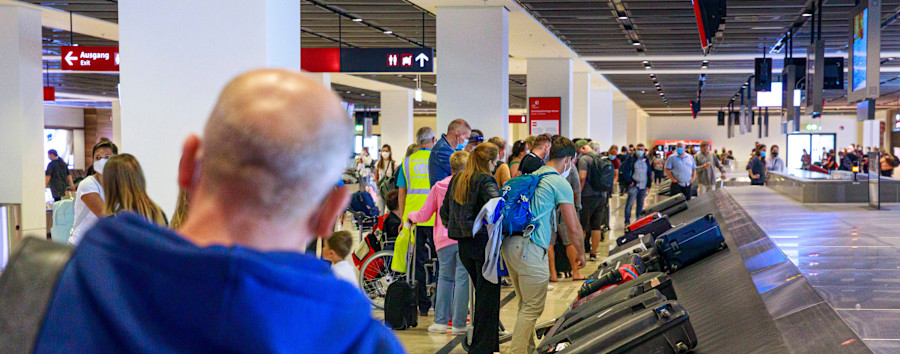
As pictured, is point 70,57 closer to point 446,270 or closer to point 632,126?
point 446,270

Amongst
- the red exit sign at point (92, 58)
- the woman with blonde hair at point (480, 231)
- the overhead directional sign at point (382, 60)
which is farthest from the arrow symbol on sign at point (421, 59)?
the woman with blonde hair at point (480, 231)

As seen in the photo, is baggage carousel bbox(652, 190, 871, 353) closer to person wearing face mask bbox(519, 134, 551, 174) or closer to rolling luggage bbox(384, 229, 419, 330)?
person wearing face mask bbox(519, 134, 551, 174)

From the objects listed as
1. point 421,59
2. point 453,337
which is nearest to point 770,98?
point 421,59

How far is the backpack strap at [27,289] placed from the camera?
97 cm

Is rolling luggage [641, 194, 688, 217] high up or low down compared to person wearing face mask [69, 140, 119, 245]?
down

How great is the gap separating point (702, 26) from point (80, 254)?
6104mm

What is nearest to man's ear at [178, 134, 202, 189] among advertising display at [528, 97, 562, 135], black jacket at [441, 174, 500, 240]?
black jacket at [441, 174, 500, 240]

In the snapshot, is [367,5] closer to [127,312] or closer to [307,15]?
[307,15]

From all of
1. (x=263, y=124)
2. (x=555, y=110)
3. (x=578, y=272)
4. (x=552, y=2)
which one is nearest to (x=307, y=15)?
(x=552, y=2)

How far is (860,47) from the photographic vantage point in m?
7.62

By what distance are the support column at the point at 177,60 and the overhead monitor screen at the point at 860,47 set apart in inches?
213

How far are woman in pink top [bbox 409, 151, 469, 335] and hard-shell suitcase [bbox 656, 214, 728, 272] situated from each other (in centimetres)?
166

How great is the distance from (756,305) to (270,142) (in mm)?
3707

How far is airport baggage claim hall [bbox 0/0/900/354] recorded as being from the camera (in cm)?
90
